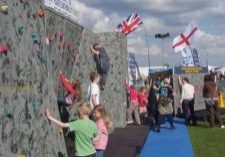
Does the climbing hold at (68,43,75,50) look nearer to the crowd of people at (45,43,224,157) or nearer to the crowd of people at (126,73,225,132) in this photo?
the crowd of people at (45,43,224,157)

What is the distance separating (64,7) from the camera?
10539 mm

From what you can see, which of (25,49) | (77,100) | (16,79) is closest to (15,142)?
(16,79)

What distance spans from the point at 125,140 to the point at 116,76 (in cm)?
374

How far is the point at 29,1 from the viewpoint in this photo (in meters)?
7.00

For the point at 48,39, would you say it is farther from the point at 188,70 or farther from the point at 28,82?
the point at 188,70

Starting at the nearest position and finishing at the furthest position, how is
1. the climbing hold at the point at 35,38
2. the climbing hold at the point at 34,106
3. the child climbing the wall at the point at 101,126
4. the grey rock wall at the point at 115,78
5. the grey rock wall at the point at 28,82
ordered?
the grey rock wall at the point at 28,82, the climbing hold at the point at 34,106, the climbing hold at the point at 35,38, the child climbing the wall at the point at 101,126, the grey rock wall at the point at 115,78

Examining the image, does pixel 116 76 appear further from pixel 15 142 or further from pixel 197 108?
pixel 15 142

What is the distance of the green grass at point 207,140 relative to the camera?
11617 millimetres

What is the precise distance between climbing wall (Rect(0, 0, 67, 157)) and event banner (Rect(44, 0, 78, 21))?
2155mm

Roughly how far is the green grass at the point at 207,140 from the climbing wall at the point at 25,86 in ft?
15.8

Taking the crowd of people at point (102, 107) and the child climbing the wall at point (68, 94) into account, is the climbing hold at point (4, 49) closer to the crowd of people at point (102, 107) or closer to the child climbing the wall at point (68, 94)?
the crowd of people at point (102, 107)

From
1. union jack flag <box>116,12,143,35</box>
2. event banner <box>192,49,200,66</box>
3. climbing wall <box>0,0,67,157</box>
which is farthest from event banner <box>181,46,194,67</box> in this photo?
climbing wall <box>0,0,67,157</box>

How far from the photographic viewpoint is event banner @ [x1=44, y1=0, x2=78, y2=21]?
9.64 metres

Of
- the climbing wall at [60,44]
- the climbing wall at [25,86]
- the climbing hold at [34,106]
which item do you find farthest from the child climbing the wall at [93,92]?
the climbing hold at [34,106]
